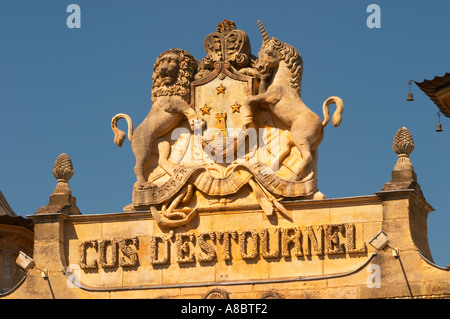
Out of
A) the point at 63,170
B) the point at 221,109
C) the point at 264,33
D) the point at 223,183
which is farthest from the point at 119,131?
the point at 264,33

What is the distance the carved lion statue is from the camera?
39000 millimetres

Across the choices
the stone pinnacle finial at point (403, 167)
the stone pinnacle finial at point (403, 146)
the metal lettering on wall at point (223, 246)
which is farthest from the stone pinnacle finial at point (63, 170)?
the stone pinnacle finial at point (403, 146)

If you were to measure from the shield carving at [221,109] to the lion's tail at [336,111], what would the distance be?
166 cm

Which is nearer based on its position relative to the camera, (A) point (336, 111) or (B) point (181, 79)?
(A) point (336, 111)

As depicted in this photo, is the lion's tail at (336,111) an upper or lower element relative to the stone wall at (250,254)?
upper

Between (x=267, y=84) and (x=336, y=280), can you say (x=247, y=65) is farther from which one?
(x=336, y=280)

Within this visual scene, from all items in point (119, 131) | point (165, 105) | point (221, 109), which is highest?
point (165, 105)

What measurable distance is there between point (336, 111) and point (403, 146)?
172 centimetres

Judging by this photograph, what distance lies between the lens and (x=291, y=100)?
126 ft

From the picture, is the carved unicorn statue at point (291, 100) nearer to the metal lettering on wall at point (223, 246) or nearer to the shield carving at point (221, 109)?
the shield carving at point (221, 109)

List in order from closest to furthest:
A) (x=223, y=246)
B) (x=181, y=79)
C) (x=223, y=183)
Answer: (x=223, y=246)
(x=223, y=183)
(x=181, y=79)

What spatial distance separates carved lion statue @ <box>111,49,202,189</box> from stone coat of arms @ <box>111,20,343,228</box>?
22 millimetres

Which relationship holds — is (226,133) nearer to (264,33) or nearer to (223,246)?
(264,33)

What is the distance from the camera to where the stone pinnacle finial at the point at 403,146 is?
123 feet
